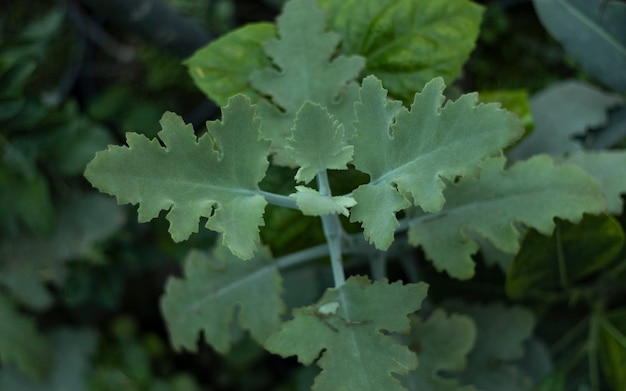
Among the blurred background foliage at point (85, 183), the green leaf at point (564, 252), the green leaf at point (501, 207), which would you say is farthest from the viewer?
the blurred background foliage at point (85, 183)

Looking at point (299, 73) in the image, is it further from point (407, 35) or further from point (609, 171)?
point (609, 171)

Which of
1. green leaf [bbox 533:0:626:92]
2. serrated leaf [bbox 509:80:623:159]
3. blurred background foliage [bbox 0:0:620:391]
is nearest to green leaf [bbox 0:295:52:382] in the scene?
blurred background foliage [bbox 0:0:620:391]

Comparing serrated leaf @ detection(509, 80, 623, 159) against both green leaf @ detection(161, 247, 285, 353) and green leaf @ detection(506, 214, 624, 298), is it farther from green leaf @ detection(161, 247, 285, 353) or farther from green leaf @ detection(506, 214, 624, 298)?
green leaf @ detection(161, 247, 285, 353)

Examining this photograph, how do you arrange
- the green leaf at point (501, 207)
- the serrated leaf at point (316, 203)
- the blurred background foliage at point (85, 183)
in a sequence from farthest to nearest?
the blurred background foliage at point (85, 183)
the green leaf at point (501, 207)
the serrated leaf at point (316, 203)

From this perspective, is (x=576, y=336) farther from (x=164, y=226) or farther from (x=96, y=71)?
(x=96, y=71)

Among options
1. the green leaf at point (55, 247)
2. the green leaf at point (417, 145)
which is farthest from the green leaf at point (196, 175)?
the green leaf at point (55, 247)

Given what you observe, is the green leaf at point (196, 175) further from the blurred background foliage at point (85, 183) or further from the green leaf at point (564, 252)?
the blurred background foliage at point (85, 183)
